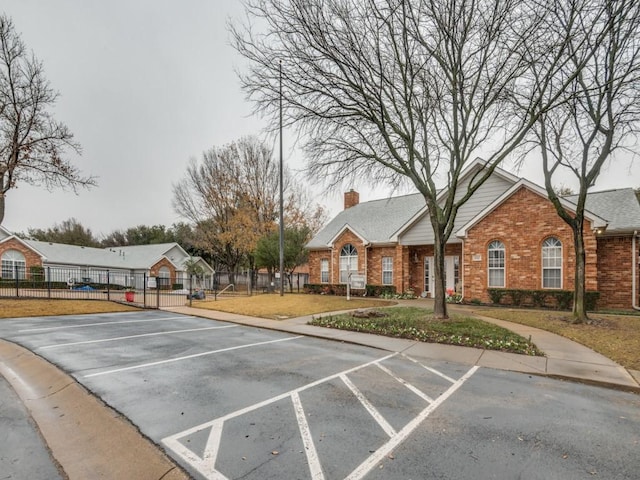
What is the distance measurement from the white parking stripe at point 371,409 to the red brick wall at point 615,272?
50.7 ft

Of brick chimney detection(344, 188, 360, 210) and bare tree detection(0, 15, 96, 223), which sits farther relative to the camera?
brick chimney detection(344, 188, 360, 210)

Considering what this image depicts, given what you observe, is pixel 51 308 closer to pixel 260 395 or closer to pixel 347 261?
pixel 260 395

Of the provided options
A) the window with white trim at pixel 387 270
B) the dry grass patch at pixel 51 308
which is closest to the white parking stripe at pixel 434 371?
the dry grass patch at pixel 51 308

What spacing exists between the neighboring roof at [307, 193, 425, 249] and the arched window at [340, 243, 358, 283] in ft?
3.97

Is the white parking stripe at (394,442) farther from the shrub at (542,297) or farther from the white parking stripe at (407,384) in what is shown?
the shrub at (542,297)

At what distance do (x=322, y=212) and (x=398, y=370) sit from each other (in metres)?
35.2

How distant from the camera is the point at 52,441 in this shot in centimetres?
349

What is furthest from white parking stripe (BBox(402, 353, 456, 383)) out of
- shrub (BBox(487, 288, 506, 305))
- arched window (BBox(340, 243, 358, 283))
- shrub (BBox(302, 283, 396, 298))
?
arched window (BBox(340, 243, 358, 283))

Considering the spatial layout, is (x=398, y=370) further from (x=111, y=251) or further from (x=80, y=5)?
(x=111, y=251)

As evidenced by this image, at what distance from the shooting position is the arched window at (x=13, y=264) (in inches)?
1249

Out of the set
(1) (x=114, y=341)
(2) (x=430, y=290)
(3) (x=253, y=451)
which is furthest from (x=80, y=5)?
(2) (x=430, y=290)

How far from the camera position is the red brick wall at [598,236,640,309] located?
570 inches

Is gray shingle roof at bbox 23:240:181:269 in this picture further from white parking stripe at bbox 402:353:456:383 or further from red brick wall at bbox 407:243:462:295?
white parking stripe at bbox 402:353:456:383

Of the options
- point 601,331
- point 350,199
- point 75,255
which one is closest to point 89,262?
point 75,255
